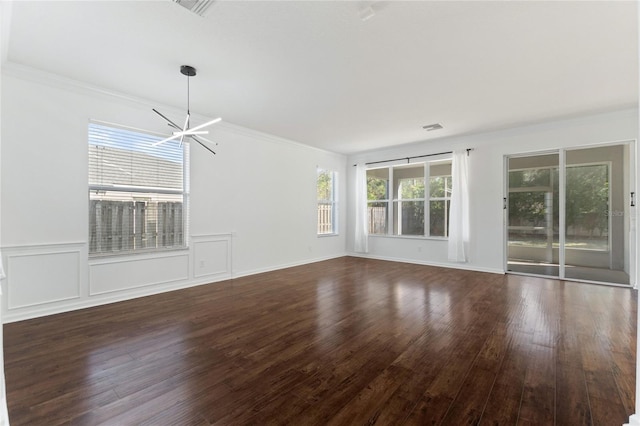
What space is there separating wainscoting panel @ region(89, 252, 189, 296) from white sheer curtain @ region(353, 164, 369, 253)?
4.29m

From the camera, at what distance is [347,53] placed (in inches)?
112

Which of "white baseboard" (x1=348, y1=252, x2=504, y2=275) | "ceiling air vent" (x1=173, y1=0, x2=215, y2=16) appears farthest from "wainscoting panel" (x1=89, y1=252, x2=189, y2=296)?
"white baseboard" (x1=348, y1=252, x2=504, y2=275)

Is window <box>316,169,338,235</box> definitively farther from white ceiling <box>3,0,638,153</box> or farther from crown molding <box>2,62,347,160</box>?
white ceiling <box>3,0,638,153</box>

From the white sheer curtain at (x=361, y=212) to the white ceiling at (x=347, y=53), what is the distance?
306 centimetres

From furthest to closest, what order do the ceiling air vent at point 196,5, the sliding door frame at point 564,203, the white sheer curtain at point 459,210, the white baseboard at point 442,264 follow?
the white sheer curtain at point 459,210 → the white baseboard at point 442,264 → the sliding door frame at point 564,203 → the ceiling air vent at point 196,5

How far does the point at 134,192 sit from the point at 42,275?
1373 mm

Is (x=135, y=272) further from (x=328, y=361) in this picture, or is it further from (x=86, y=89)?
(x=328, y=361)

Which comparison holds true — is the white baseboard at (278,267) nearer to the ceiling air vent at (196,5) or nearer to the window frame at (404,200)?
the window frame at (404,200)

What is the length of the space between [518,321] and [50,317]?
516cm

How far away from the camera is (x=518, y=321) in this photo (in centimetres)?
316

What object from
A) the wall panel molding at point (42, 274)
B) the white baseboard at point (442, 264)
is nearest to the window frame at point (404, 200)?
the white baseboard at point (442, 264)

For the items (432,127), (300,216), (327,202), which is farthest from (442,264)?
(300,216)

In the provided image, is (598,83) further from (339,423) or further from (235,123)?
(235,123)

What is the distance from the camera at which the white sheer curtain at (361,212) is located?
7.48 m
